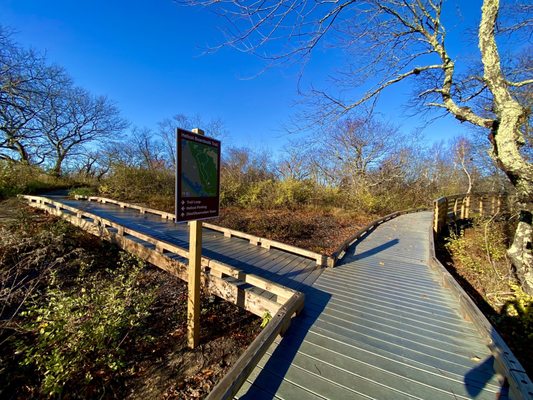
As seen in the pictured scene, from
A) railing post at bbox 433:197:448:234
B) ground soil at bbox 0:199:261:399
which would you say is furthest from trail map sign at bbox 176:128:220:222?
railing post at bbox 433:197:448:234

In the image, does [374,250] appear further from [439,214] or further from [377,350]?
[439,214]

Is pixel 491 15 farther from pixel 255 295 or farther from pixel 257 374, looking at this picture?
pixel 257 374

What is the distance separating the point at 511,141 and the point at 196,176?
5.62 m

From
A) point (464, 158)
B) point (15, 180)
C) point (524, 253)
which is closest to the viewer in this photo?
point (524, 253)

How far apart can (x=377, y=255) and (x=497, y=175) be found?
30.1 feet

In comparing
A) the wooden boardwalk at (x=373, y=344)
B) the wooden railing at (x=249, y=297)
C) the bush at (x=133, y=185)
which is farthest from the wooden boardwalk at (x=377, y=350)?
the bush at (x=133, y=185)

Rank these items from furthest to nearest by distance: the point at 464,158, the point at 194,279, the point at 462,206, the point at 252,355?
1. the point at 464,158
2. the point at 462,206
3. the point at 194,279
4. the point at 252,355

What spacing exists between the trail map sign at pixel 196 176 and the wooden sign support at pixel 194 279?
0.16 m

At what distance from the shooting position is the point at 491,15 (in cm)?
390

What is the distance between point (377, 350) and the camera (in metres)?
2.17

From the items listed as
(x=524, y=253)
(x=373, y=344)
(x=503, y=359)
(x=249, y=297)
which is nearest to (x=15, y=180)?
(x=249, y=297)

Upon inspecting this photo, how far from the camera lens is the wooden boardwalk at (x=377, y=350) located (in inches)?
68.6

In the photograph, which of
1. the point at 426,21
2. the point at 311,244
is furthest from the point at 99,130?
the point at 426,21

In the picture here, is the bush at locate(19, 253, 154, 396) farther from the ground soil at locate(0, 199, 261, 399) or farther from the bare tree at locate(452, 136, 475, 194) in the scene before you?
the bare tree at locate(452, 136, 475, 194)
